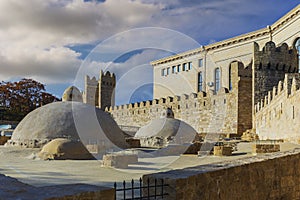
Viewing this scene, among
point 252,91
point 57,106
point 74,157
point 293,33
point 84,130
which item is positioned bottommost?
point 74,157

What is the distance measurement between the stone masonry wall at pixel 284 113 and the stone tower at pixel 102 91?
88.1 ft

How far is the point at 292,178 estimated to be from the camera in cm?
641

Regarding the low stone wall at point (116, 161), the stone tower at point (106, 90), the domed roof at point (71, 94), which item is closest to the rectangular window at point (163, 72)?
the stone tower at point (106, 90)

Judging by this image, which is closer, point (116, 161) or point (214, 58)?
Result: point (116, 161)

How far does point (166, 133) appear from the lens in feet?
74.5

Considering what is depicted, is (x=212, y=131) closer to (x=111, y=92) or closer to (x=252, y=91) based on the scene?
(x=252, y=91)

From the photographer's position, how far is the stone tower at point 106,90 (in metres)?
44.8

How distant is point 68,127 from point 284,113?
10354 mm

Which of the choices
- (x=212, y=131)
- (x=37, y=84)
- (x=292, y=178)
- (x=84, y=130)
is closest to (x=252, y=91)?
(x=212, y=131)

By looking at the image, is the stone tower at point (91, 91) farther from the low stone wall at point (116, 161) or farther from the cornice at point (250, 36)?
the low stone wall at point (116, 161)

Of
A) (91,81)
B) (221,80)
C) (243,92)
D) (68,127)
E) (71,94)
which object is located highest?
(91,81)

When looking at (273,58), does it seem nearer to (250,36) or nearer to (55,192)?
(250,36)

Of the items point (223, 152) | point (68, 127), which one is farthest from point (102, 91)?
point (223, 152)

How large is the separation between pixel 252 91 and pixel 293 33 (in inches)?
312
